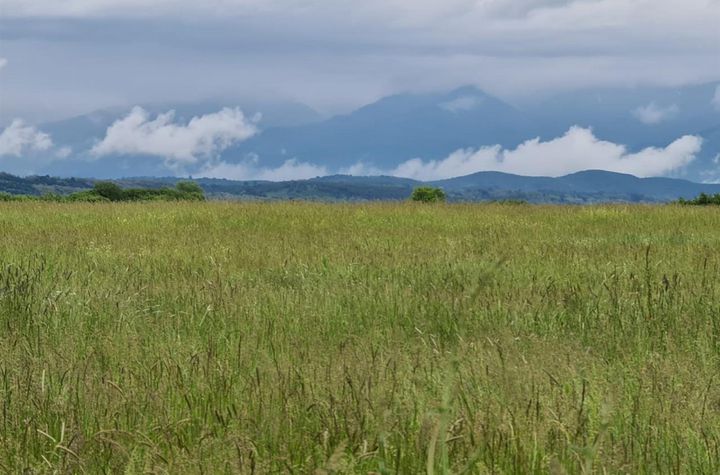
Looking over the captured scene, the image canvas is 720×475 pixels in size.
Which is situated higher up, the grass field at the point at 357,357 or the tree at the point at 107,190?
the tree at the point at 107,190

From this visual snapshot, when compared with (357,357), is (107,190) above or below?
above

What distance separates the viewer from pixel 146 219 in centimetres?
1483

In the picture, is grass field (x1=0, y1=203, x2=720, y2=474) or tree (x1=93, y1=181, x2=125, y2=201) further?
tree (x1=93, y1=181, x2=125, y2=201)

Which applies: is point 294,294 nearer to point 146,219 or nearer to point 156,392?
point 156,392

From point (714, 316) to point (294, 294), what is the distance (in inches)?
139

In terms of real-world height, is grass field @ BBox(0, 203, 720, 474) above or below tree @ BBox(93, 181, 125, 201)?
below

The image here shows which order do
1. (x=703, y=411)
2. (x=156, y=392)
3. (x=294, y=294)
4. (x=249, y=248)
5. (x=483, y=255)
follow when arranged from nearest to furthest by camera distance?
(x=703, y=411), (x=156, y=392), (x=294, y=294), (x=483, y=255), (x=249, y=248)

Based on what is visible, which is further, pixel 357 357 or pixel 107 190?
pixel 107 190

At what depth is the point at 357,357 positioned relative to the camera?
4418 millimetres

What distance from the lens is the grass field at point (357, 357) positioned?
116 inches

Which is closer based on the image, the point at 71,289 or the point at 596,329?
the point at 596,329

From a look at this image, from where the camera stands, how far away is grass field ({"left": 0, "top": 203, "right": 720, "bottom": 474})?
9.63 ft

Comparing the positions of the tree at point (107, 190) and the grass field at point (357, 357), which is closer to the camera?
the grass field at point (357, 357)

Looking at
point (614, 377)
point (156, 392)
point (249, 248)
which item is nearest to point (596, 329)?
point (614, 377)
